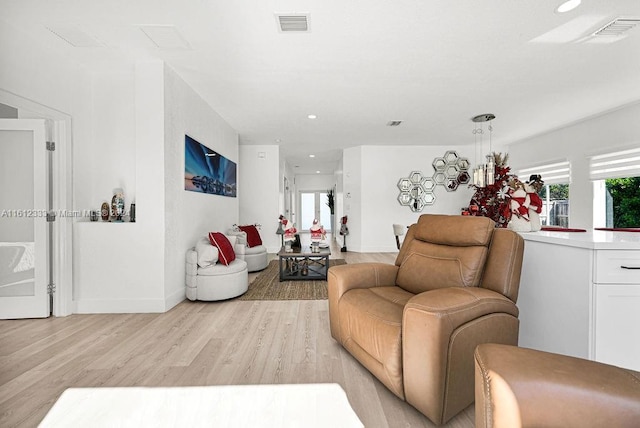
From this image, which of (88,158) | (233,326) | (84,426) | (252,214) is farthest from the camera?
(252,214)

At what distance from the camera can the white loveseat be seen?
3244 mm

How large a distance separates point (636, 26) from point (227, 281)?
14.9 feet

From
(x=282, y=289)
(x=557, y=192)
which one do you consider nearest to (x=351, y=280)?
(x=282, y=289)

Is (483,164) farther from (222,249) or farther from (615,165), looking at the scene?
(222,249)

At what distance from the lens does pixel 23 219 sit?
279 cm

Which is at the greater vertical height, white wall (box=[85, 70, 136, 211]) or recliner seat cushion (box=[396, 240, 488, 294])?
white wall (box=[85, 70, 136, 211])

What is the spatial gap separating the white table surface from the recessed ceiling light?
3126 millimetres

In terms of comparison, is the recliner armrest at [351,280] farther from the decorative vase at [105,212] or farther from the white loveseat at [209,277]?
the decorative vase at [105,212]

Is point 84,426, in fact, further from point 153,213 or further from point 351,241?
point 351,241

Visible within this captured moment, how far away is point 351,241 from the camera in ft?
24.2

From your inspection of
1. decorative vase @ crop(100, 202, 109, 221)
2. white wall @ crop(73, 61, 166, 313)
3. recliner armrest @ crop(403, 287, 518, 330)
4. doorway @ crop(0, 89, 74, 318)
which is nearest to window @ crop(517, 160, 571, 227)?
recliner armrest @ crop(403, 287, 518, 330)

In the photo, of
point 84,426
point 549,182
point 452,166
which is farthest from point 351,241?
point 84,426

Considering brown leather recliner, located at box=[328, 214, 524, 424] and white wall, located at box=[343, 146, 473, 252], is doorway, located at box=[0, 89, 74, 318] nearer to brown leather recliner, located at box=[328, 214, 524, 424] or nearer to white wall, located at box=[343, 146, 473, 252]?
brown leather recliner, located at box=[328, 214, 524, 424]

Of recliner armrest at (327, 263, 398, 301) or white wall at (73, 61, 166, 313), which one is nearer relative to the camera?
recliner armrest at (327, 263, 398, 301)
